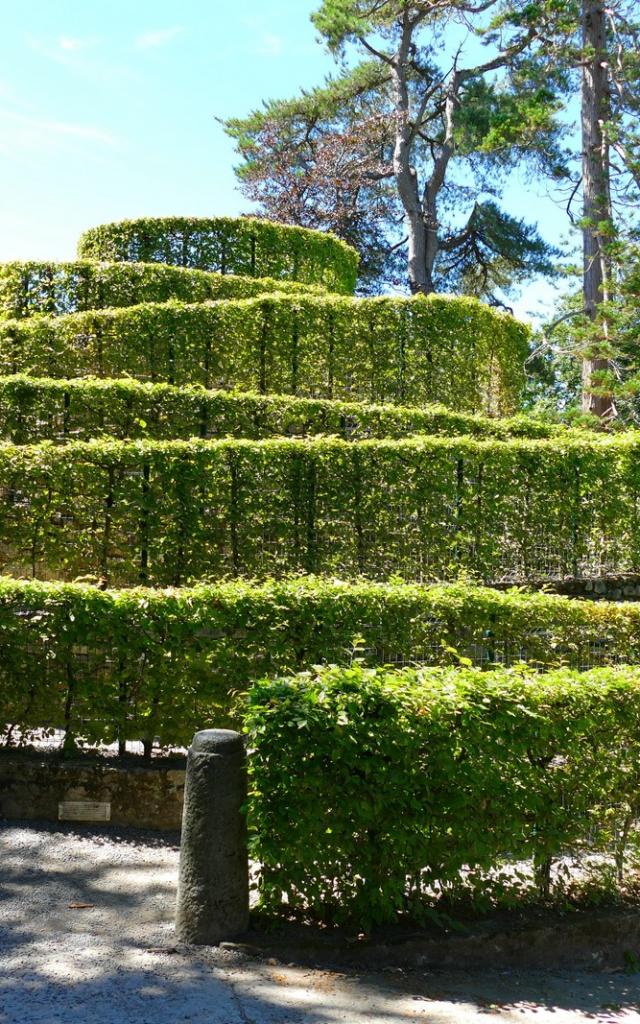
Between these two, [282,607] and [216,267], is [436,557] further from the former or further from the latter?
[216,267]

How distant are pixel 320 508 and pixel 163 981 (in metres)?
6.59

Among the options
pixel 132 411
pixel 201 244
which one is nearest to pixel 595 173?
pixel 201 244

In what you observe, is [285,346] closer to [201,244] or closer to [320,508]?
[320,508]

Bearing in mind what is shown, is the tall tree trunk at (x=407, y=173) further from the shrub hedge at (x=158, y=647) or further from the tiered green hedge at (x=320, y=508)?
the shrub hedge at (x=158, y=647)

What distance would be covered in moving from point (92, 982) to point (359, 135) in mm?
28253

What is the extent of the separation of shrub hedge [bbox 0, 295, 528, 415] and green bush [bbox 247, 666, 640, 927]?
8530mm

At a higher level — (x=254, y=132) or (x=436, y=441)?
(x=254, y=132)

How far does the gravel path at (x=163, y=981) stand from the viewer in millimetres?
4457

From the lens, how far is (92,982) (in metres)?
4.72

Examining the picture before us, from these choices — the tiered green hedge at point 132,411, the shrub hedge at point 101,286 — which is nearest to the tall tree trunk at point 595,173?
the shrub hedge at point 101,286

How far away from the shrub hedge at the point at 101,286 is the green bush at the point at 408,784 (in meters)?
10.2

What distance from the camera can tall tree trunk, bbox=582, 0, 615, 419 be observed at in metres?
21.8

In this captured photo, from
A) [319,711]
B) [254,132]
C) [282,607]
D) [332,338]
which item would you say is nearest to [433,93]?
[254,132]

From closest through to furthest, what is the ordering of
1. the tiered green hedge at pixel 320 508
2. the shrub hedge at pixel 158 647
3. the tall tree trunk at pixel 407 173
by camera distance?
the shrub hedge at pixel 158 647 < the tiered green hedge at pixel 320 508 < the tall tree trunk at pixel 407 173
